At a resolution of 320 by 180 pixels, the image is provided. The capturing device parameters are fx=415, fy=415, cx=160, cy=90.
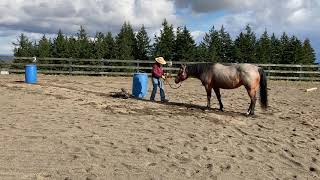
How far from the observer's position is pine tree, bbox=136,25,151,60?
4045 centimetres

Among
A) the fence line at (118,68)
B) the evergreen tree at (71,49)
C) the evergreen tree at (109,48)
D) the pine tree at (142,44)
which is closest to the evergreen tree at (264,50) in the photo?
the fence line at (118,68)

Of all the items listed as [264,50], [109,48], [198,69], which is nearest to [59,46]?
[109,48]

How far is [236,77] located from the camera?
10930 millimetres

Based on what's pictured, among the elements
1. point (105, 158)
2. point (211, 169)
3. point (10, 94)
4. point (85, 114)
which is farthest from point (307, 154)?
point (10, 94)

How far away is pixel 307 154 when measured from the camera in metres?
6.95

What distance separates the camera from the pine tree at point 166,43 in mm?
36719

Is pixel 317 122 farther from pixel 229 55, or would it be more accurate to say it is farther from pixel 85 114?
pixel 229 55

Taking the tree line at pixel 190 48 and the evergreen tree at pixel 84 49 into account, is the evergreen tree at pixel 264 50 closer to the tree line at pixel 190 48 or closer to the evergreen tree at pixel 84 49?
the tree line at pixel 190 48

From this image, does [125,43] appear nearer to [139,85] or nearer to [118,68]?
[118,68]

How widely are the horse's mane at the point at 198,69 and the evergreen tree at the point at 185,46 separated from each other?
2406 cm

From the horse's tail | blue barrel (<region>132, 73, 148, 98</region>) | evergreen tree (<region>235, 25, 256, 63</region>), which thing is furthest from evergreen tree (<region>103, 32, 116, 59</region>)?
the horse's tail

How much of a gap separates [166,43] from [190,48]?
2.29 meters

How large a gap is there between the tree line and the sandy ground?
24.9m

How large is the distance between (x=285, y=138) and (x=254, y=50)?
31865 mm
